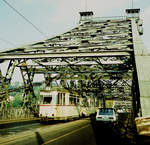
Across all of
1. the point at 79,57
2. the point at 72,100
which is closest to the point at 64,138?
the point at 79,57

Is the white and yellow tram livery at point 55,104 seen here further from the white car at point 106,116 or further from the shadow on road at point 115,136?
the shadow on road at point 115,136

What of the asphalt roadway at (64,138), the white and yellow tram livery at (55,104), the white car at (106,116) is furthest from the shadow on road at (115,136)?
the white and yellow tram livery at (55,104)

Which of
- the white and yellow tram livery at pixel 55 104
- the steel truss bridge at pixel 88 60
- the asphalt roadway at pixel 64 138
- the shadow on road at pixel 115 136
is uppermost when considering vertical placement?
the steel truss bridge at pixel 88 60

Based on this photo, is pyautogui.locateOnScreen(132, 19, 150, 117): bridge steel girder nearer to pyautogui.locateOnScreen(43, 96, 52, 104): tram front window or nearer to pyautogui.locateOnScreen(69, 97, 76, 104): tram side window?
pyautogui.locateOnScreen(43, 96, 52, 104): tram front window

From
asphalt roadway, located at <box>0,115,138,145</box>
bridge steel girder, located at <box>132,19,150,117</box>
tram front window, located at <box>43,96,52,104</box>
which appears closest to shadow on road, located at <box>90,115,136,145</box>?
asphalt roadway, located at <box>0,115,138,145</box>

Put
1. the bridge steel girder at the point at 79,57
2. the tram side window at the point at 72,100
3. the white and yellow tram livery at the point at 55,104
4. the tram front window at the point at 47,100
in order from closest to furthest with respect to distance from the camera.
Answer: the bridge steel girder at the point at 79,57 → the white and yellow tram livery at the point at 55,104 → the tram front window at the point at 47,100 → the tram side window at the point at 72,100

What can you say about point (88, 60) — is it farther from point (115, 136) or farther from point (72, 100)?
point (115, 136)

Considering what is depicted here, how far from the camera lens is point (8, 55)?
1565 centimetres

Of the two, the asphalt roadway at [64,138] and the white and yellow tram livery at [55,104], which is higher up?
the white and yellow tram livery at [55,104]

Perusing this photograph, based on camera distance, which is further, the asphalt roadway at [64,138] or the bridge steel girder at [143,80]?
the asphalt roadway at [64,138]

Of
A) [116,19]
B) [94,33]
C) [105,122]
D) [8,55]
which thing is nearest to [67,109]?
[105,122]

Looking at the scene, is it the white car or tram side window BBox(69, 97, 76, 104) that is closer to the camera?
the white car

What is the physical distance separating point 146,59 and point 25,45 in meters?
12.8

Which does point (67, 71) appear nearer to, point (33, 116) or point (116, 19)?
point (33, 116)
